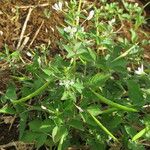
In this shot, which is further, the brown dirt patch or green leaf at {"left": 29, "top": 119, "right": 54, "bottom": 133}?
the brown dirt patch

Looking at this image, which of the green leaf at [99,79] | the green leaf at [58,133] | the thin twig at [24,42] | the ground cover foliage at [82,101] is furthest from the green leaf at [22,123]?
the thin twig at [24,42]

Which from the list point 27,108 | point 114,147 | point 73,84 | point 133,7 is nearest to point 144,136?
point 114,147

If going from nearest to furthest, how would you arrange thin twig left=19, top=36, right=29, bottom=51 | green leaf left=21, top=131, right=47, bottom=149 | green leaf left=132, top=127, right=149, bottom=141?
green leaf left=132, top=127, right=149, bottom=141
green leaf left=21, top=131, right=47, bottom=149
thin twig left=19, top=36, right=29, bottom=51

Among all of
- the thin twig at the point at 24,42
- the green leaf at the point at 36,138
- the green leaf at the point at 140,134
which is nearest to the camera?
the green leaf at the point at 140,134

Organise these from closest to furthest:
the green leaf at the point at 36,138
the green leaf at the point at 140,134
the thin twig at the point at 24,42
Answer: the green leaf at the point at 140,134
the green leaf at the point at 36,138
the thin twig at the point at 24,42

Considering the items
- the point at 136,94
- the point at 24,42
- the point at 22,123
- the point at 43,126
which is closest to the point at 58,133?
the point at 43,126

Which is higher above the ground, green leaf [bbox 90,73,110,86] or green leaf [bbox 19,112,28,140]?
green leaf [bbox 90,73,110,86]

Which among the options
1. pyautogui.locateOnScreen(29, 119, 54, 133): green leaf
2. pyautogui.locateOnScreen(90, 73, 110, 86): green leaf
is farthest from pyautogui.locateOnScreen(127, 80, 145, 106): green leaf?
pyautogui.locateOnScreen(29, 119, 54, 133): green leaf

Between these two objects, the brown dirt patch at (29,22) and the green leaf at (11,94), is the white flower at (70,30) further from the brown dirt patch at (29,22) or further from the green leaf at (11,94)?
the brown dirt patch at (29,22)

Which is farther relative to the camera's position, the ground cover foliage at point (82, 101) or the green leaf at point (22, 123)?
the green leaf at point (22, 123)

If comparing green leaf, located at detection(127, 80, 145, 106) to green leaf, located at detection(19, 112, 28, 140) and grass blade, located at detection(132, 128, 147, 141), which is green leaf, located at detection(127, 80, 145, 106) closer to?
grass blade, located at detection(132, 128, 147, 141)

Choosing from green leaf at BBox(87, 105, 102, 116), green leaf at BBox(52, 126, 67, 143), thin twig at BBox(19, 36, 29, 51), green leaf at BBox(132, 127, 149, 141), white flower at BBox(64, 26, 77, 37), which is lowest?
green leaf at BBox(132, 127, 149, 141)
